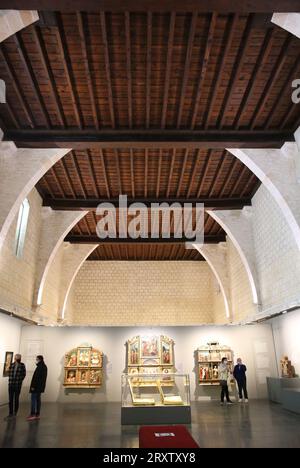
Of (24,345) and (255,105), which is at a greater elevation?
(255,105)

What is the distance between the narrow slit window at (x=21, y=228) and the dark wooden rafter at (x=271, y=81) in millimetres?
9554

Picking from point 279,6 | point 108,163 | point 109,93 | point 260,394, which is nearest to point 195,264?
point 260,394

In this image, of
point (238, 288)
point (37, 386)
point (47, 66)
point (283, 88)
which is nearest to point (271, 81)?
point (283, 88)

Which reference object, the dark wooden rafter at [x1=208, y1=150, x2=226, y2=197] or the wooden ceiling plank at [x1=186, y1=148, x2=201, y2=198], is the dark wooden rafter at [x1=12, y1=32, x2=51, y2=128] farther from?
the dark wooden rafter at [x1=208, y1=150, x2=226, y2=197]

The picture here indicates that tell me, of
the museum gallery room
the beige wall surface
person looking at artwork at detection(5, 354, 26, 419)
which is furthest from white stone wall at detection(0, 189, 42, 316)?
person looking at artwork at detection(5, 354, 26, 419)

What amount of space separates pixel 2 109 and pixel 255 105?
24.2 ft

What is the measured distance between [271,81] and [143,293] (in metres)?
19.9

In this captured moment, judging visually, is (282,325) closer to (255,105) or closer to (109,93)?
(255,105)

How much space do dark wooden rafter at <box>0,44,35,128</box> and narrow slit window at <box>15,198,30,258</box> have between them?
463 centimetres

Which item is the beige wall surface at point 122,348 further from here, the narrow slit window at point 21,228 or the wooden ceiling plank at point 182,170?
the wooden ceiling plank at point 182,170

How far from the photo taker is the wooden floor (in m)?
6.97

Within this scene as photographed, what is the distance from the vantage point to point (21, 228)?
15023mm

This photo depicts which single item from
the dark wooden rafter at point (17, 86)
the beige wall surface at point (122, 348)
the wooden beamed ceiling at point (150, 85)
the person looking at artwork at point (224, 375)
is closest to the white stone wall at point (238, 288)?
the beige wall surface at point (122, 348)

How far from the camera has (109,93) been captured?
9883 mm
